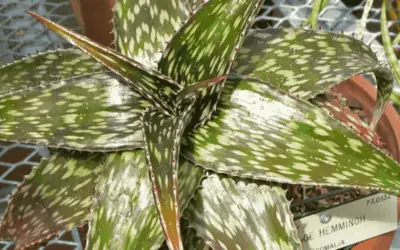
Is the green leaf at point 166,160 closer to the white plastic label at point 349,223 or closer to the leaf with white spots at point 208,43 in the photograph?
the leaf with white spots at point 208,43

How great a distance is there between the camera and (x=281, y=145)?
43cm

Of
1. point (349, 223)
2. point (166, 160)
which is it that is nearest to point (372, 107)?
point (349, 223)

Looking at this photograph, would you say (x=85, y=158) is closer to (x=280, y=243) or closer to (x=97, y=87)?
(x=97, y=87)

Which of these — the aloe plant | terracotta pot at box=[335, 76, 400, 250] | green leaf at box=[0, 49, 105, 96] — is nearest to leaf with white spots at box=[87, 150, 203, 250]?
the aloe plant

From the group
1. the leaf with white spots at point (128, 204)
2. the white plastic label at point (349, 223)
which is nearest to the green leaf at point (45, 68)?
the leaf with white spots at point (128, 204)

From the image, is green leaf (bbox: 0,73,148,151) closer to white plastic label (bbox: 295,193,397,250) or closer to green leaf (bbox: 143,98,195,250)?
green leaf (bbox: 143,98,195,250)

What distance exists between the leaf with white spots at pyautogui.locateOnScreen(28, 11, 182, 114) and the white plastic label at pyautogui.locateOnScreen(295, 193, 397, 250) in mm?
208

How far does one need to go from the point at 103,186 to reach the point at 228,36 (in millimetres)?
165

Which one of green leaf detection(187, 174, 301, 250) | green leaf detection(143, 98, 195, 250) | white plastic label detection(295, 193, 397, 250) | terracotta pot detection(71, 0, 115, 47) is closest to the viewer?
green leaf detection(143, 98, 195, 250)

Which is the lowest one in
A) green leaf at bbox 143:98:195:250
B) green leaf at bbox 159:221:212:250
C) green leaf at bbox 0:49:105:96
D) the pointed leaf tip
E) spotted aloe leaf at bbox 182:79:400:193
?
green leaf at bbox 159:221:212:250

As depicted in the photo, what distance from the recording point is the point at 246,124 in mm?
454

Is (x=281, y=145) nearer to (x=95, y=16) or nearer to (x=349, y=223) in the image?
(x=349, y=223)

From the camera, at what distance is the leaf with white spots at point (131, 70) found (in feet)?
1.16

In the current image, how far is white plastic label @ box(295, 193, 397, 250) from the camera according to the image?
0.54m
